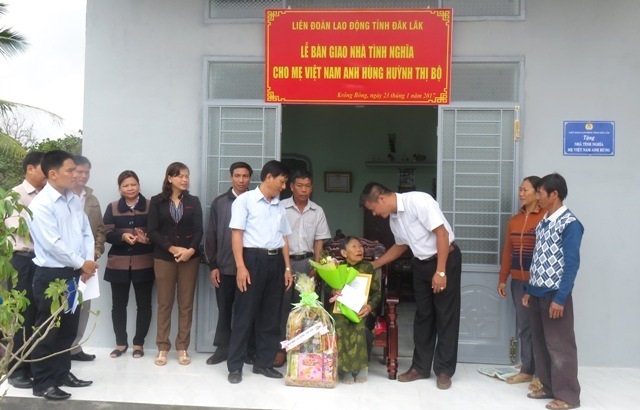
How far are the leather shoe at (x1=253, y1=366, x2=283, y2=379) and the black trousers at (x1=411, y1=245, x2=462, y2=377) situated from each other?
3.67 feet

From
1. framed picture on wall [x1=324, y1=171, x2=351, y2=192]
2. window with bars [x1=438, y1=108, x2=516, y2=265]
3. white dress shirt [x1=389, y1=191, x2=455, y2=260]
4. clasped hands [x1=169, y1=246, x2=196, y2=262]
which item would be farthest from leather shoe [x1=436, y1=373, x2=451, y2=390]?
Answer: framed picture on wall [x1=324, y1=171, x2=351, y2=192]

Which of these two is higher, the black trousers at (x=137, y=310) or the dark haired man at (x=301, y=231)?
the dark haired man at (x=301, y=231)

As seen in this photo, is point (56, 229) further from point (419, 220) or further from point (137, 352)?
point (419, 220)

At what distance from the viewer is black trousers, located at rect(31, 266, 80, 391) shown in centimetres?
417

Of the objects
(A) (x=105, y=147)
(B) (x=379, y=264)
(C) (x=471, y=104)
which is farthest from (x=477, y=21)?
(A) (x=105, y=147)

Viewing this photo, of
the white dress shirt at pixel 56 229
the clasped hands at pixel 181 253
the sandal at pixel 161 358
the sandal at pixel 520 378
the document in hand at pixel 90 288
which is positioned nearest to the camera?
the white dress shirt at pixel 56 229

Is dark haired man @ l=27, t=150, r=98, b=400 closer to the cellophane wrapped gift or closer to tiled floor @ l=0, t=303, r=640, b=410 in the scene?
tiled floor @ l=0, t=303, r=640, b=410

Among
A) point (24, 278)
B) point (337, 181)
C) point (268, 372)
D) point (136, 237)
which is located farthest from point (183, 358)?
point (337, 181)

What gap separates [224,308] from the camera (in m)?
5.13

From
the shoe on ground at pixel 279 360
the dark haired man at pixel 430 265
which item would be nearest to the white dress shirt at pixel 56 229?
the shoe on ground at pixel 279 360

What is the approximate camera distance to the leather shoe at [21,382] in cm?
451

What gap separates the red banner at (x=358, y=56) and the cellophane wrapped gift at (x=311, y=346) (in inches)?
70.4

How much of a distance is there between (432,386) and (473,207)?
1587 millimetres

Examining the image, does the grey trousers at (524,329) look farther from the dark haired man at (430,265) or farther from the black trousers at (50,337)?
the black trousers at (50,337)
